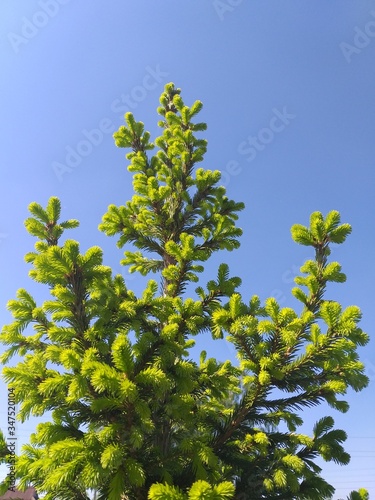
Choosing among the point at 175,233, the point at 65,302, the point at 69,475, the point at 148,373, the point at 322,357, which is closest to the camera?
the point at 69,475

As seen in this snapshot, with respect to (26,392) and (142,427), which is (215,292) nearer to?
(142,427)

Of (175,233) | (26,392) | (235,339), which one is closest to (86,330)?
(26,392)

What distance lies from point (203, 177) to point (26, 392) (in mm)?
5040

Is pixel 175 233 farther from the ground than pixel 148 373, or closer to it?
farther from the ground

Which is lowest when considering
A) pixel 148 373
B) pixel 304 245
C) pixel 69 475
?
pixel 69 475

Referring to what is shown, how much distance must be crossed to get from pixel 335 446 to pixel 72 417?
129 inches

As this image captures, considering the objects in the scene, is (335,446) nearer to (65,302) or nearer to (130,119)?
(65,302)

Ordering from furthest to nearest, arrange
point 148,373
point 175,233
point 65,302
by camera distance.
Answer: point 175,233 → point 65,302 → point 148,373

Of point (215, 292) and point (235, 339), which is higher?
point (215, 292)

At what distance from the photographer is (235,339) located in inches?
167

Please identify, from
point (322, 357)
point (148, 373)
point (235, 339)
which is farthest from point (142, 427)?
point (322, 357)

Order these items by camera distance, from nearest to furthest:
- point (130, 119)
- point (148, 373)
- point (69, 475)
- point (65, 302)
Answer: point (69, 475)
point (148, 373)
point (65, 302)
point (130, 119)

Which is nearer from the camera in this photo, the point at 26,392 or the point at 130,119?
the point at 26,392

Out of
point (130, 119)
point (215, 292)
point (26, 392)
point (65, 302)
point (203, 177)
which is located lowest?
point (26, 392)
